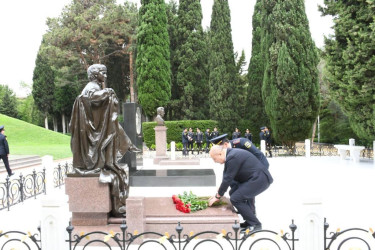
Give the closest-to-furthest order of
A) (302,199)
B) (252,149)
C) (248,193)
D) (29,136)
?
(302,199) → (248,193) → (252,149) → (29,136)

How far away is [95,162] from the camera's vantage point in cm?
563

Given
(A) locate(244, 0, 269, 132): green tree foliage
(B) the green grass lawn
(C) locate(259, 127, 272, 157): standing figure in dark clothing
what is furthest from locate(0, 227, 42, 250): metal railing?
(B) the green grass lawn

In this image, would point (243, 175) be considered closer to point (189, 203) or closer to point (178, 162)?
point (189, 203)

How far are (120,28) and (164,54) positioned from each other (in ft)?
23.6

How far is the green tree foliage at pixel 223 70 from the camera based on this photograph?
1038 inches

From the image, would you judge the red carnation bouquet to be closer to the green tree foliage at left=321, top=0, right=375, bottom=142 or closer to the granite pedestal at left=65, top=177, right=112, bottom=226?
the granite pedestal at left=65, top=177, right=112, bottom=226

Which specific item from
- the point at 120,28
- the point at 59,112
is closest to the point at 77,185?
the point at 120,28

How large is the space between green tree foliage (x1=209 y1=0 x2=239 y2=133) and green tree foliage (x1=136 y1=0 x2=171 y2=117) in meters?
4.29

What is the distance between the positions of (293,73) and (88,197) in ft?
57.9

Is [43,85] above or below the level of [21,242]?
above

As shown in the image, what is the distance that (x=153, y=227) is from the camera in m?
5.36

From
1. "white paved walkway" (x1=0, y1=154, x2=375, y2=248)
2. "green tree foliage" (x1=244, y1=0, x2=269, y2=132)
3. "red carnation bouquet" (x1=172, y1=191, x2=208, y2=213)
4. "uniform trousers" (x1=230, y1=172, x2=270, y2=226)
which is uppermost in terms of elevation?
"green tree foliage" (x1=244, y1=0, x2=269, y2=132)

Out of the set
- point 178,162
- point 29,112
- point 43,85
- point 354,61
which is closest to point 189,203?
point 178,162

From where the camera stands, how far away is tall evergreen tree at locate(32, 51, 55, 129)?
42156 millimetres
